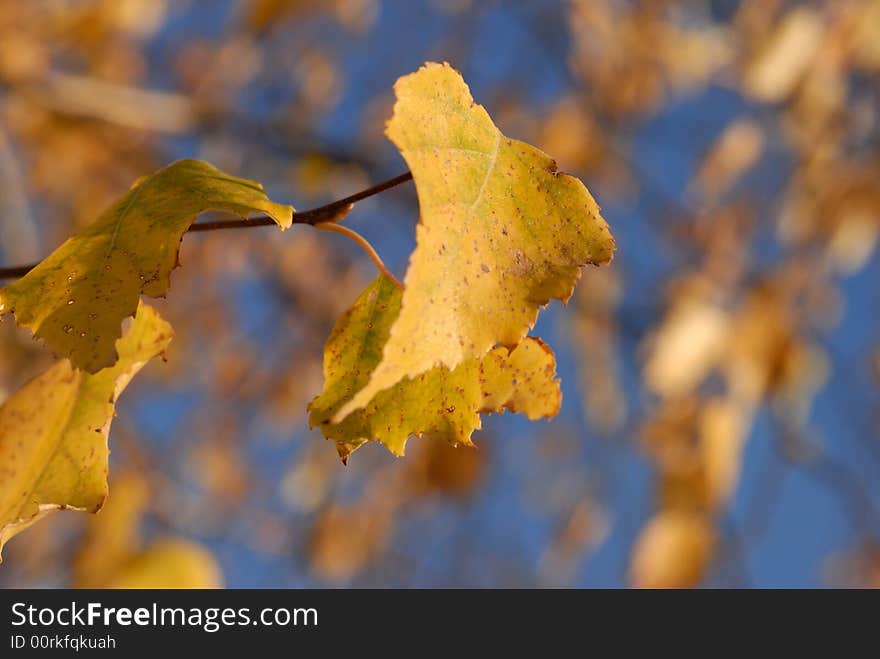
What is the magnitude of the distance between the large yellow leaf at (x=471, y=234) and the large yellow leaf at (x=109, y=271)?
0.26ft

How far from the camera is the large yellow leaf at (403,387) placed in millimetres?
442

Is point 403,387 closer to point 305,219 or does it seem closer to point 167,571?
point 305,219

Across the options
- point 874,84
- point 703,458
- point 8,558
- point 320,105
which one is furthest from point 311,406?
point 8,558

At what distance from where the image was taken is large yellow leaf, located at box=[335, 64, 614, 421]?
0.34 m

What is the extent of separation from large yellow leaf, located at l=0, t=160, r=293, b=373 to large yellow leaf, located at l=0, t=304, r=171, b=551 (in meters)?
0.07

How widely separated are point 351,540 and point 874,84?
2.18m

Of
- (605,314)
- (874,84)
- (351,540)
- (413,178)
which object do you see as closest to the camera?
(413,178)

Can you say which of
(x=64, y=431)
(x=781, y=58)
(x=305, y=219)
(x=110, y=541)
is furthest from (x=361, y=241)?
(x=110, y=541)

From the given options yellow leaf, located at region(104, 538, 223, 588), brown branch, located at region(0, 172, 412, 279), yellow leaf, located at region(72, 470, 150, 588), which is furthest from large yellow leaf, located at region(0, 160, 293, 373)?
yellow leaf, located at region(72, 470, 150, 588)

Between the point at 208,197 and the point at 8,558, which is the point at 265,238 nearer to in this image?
the point at 8,558

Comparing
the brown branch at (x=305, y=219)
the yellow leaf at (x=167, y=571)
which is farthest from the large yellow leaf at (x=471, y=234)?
the yellow leaf at (x=167, y=571)

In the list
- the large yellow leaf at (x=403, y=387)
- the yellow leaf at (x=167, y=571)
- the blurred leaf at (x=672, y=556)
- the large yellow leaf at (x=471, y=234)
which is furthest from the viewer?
the blurred leaf at (x=672, y=556)

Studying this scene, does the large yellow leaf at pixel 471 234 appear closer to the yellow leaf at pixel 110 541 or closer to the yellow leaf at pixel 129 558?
the yellow leaf at pixel 129 558

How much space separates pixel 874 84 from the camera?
81.7 inches
